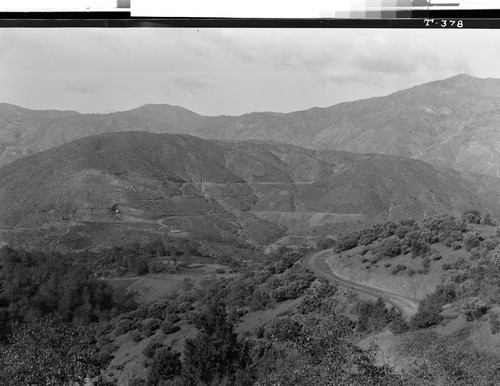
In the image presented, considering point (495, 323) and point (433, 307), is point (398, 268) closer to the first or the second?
point (433, 307)

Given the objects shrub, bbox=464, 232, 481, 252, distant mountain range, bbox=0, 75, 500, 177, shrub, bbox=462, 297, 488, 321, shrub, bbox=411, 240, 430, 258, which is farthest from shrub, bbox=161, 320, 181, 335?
distant mountain range, bbox=0, 75, 500, 177

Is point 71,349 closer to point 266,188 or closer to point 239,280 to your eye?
point 239,280

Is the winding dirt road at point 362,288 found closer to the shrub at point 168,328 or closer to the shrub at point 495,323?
the shrub at point 495,323

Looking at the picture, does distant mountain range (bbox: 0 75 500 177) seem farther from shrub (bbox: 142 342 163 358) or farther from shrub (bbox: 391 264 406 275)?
shrub (bbox: 142 342 163 358)

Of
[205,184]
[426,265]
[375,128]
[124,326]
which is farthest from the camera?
[375,128]

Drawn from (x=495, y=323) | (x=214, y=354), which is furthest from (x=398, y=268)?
(x=214, y=354)

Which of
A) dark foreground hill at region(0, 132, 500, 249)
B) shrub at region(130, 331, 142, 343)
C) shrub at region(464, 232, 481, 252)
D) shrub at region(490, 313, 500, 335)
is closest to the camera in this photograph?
shrub at region(490, 313, 500, 335)
